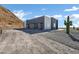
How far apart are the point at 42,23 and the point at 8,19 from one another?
1368mm

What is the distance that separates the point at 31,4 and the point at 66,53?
2.08 meters

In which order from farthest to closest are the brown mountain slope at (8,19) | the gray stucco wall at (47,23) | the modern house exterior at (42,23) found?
1. the gray stucco wall at (47,23)
2. the modern house exterior at (42,23)
3. the brown mountain slope at (8,19)

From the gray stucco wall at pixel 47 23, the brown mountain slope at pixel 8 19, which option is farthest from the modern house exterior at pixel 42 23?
the brown mountain slope at pixel 8 19

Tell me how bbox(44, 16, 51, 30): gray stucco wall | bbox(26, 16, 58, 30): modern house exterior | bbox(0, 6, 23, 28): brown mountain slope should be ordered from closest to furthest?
bbox(0, 6, 23, 28): brown mountain slope, bbox(26, 16, 58, 30): modern house exterior, bbox(44, 16, 51, 30): gray stucco wall

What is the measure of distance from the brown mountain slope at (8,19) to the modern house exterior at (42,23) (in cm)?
38

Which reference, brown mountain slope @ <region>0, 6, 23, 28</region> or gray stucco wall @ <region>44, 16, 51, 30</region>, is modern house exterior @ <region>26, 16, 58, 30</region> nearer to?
gray stucco wall @ <region>44, 16, 51, 30</region>

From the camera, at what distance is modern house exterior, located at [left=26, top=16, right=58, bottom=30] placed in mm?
7875

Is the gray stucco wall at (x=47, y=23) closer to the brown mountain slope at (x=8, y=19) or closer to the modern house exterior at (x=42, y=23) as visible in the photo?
the modern house exterior at (x=42, y=23)

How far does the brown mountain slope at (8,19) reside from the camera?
762cm

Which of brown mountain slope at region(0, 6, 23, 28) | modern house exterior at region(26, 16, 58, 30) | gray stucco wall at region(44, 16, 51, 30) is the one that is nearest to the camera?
brown mountain slope at region(0, 6, 23, 28)

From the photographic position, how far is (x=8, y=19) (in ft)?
25.7

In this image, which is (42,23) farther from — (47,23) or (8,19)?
(8,19)

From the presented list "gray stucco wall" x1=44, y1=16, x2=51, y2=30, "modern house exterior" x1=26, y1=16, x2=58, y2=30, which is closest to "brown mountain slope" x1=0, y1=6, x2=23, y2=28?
"modern house exterior" x1=26, y1=16, x2=58, y2=30

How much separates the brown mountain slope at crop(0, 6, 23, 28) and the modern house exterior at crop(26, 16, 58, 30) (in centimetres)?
38
